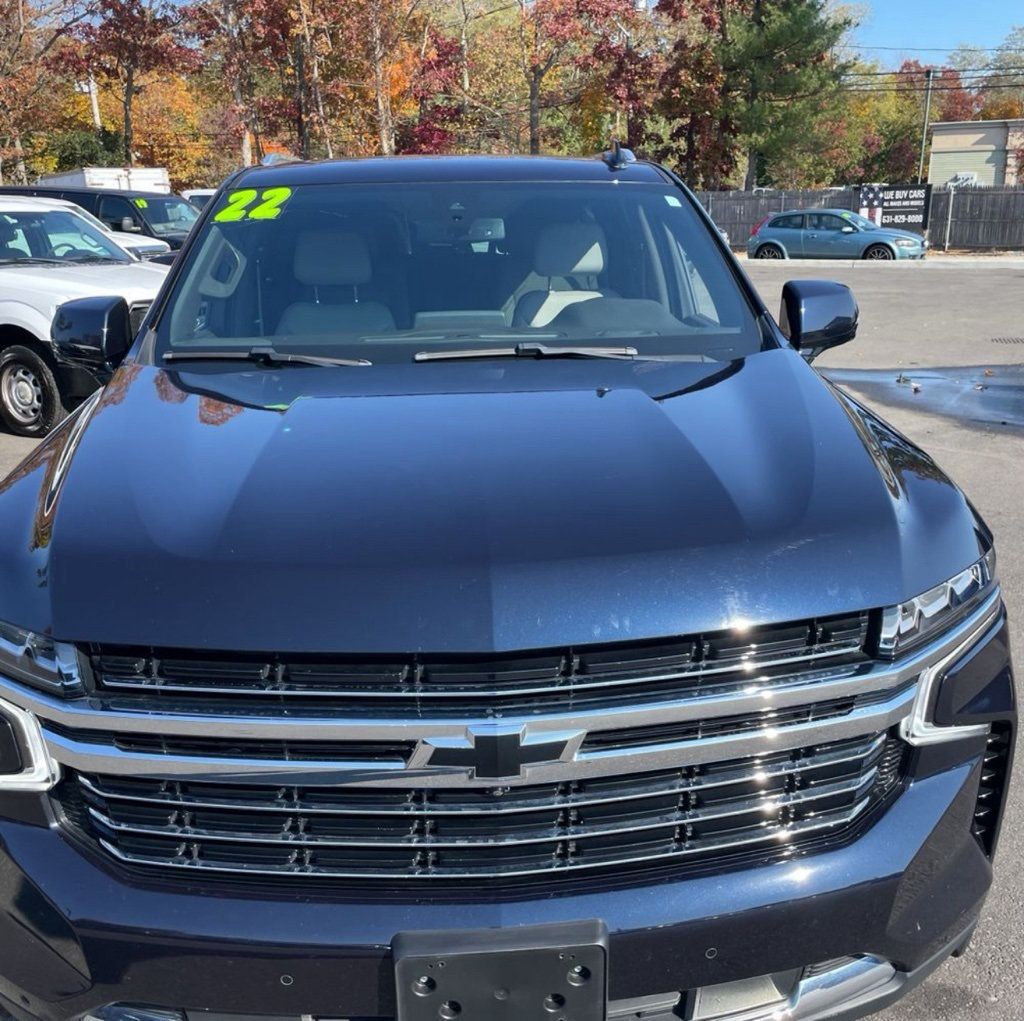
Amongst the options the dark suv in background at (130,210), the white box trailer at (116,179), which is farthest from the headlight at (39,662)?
the white box trailer at (116,179)

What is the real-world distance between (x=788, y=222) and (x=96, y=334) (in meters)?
27.6

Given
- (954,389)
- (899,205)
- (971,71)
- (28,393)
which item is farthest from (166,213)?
(971,71)

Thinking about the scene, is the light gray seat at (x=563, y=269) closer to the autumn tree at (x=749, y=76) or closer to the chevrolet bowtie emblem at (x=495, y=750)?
the chevrolet bowtie emblem at (x=495, y=750)

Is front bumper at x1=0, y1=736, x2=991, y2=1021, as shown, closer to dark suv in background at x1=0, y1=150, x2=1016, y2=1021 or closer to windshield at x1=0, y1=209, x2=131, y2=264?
dark suv in background at x1=0, y1=150, x2=1016, y2=1021

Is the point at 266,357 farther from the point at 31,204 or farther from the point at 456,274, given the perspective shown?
the point at 31,204

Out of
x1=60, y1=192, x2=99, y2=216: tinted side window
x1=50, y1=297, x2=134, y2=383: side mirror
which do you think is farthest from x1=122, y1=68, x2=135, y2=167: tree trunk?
→ x1=50, y1=297, x2=134, y2=383: side mirror

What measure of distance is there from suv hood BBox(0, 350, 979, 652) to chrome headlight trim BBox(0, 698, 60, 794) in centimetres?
16

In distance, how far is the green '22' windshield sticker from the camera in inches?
139

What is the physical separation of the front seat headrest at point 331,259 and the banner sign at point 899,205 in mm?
32119

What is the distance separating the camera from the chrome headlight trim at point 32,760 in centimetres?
186

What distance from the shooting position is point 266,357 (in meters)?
2.90

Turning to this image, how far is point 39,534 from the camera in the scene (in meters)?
2.01

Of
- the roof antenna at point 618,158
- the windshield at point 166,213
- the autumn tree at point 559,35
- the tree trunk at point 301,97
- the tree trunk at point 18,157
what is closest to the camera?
the roof antenna at point 618,158

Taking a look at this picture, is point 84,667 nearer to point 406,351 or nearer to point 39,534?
point 39,534
